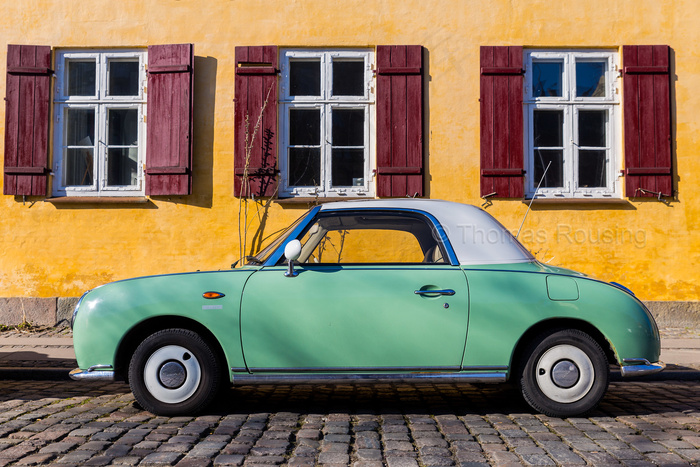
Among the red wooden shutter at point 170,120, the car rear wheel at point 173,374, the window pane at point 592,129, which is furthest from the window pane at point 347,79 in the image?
the car rear wheel at point 173,374

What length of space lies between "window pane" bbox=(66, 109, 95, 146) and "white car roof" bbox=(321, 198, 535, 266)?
5.96m

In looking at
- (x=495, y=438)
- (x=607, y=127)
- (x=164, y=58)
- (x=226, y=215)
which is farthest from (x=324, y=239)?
(x=607, y=127)

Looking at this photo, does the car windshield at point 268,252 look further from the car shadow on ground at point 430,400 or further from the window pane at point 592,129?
the window pane at point 592,129

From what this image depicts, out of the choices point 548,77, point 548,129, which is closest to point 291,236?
point 548,129

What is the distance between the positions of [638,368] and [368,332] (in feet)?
5.56

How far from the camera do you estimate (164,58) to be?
29.6 feet

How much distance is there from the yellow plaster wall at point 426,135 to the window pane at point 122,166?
448 millimetres

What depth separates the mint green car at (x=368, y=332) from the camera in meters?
4.21

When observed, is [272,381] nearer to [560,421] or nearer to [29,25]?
[560,421]

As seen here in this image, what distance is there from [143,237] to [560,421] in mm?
6360

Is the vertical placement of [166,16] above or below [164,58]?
above

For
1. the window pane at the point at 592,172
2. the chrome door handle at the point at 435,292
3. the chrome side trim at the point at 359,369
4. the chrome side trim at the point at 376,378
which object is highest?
the window pane at the point at 592,172

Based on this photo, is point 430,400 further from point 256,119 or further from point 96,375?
point 256,119

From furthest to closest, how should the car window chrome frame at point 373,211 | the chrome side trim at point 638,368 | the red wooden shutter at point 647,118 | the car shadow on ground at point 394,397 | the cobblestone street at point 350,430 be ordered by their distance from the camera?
the red wooden shutter at point 647,118
the car shadow on ground at point 394,397
the car window chrome frame at point 373,211
the chrome side trim at point 638,368
the cobblestone street at point 350,430
